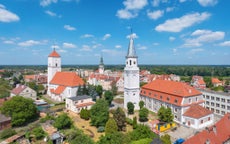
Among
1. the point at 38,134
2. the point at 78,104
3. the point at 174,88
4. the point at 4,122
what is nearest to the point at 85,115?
the point at 78,104

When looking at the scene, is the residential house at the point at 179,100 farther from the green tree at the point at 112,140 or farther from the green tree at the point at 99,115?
the green tree at the point at 112,140

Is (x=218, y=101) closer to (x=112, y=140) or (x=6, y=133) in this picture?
(x=112, y=140)

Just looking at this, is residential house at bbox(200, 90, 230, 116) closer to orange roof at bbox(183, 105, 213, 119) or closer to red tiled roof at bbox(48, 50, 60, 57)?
orange roof at bbox(183, 105, 213, 119)

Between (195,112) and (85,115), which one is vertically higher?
(195,112)

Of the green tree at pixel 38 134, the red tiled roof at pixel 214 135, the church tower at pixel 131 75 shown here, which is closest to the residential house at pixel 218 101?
the red tiled roof at pixel 214 135

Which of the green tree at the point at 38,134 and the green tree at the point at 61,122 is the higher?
the green tree at the point at 61,122

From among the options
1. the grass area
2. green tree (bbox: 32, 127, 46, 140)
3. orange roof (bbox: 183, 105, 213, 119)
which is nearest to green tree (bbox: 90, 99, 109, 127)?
the grass area
